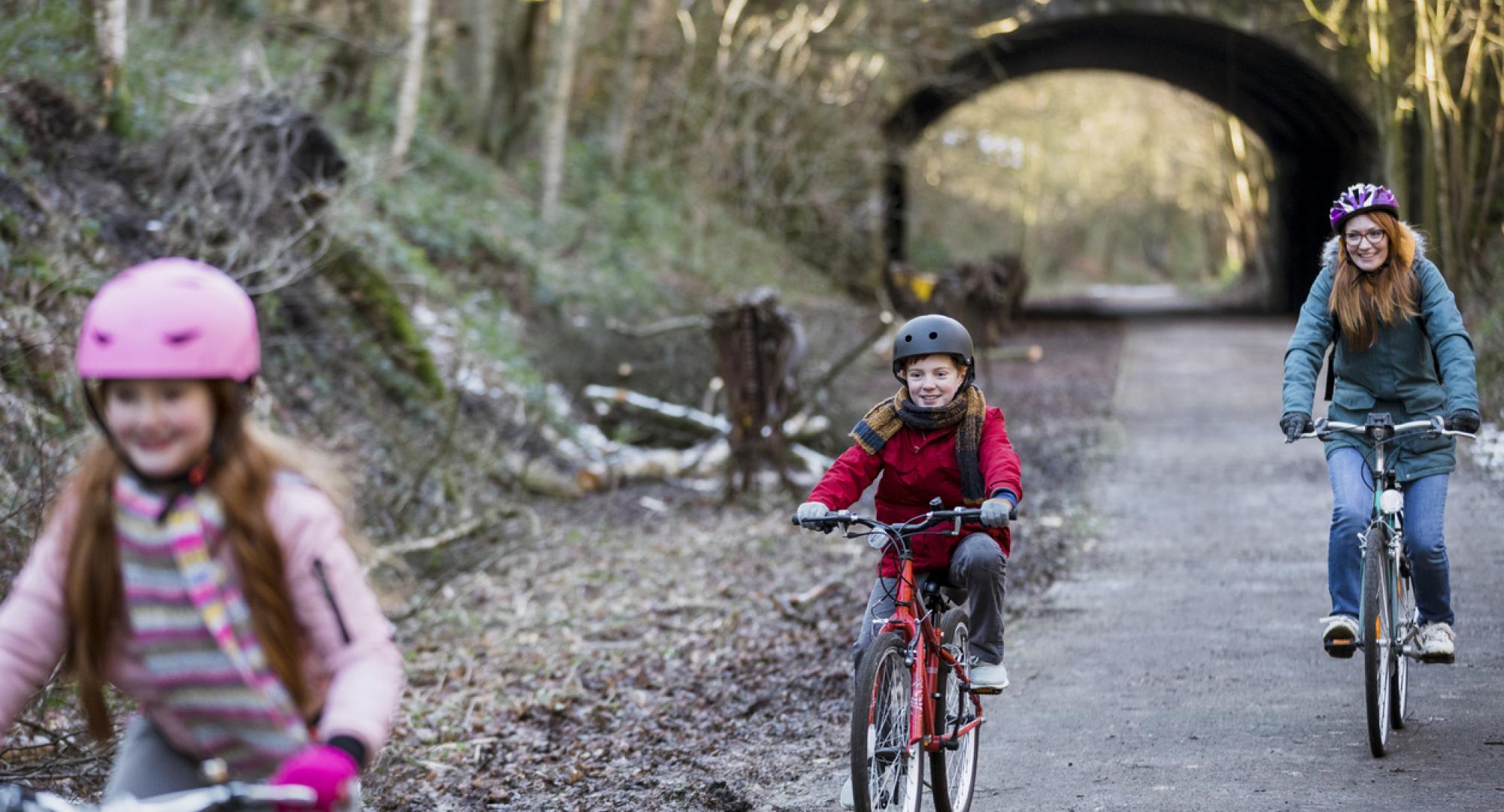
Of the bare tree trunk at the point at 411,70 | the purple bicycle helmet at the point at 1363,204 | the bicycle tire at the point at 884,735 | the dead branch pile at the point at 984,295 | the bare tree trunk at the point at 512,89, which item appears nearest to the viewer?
the bicycle tire at the point at 884,735

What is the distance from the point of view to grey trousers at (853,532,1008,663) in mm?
4996

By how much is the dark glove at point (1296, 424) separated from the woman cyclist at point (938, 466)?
1.44 meters

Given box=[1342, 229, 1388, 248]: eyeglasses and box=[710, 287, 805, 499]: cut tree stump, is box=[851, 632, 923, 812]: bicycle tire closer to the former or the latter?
box=[1342, 229, 1388, 248]: eyeglasses

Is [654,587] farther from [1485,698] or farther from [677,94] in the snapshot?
[677,94]

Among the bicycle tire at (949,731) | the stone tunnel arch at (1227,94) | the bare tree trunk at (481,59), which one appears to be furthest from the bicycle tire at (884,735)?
the stone tunnel arch at (1227,94)

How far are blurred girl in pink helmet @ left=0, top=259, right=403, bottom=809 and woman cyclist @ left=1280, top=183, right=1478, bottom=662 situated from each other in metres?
4.29

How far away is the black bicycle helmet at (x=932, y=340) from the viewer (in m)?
5.05

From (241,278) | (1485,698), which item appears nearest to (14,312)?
(241,278)

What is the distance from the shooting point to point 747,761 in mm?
6500

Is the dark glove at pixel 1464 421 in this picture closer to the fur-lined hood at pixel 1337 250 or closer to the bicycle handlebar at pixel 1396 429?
the bicycle handlebar at pixel 1396 429

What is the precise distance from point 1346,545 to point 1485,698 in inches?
54.6

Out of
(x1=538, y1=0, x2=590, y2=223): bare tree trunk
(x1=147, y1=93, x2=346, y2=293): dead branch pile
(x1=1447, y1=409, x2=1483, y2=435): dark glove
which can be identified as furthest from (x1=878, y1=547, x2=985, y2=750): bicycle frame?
(x1=538, y1=0, x2=590, y2=223): bare tree trunk

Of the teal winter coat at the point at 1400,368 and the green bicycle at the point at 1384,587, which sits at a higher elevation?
the teal winter coat at the point at 1400,368

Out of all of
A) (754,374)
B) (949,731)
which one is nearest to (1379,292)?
(949,731)
